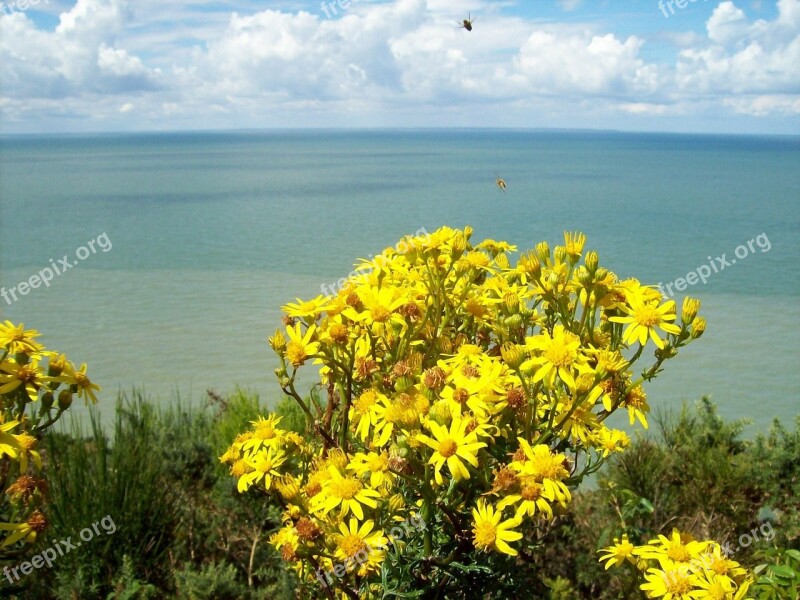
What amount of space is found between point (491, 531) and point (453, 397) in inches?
13.7

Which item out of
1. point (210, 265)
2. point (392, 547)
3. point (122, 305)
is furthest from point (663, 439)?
point (210, 265)

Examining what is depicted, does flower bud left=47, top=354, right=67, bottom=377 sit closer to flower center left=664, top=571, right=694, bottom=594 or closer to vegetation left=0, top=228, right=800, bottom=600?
vegetation left=0, top=228, right=800, bottom=600

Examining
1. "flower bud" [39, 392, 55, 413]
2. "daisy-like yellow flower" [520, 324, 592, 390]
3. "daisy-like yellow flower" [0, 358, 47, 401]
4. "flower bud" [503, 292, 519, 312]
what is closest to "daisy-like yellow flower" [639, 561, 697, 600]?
"daisy-like yellow flower" [520, 324, 592, 390]

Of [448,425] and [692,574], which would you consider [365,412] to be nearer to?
[448,425]

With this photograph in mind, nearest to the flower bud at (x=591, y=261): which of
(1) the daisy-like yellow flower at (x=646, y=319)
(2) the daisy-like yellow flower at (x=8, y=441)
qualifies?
(1) the daisy-like yellow flower at (x=646, y=319)

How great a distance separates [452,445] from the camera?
5.38 ft

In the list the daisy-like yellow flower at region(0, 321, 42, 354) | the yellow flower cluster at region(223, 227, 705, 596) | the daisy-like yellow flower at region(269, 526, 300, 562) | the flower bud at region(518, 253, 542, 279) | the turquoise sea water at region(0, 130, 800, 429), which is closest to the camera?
the yellow flower cluster at region(223, 227, 705, 596)

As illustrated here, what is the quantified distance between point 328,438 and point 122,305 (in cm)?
1362

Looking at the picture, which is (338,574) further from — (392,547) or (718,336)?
(718,336)

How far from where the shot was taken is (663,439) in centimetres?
601

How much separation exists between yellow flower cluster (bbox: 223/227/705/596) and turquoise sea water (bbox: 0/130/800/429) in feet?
20.5

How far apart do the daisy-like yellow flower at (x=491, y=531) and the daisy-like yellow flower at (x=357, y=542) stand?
0.24m

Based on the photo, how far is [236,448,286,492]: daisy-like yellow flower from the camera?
201cm

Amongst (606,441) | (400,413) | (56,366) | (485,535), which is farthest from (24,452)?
(606,441)
